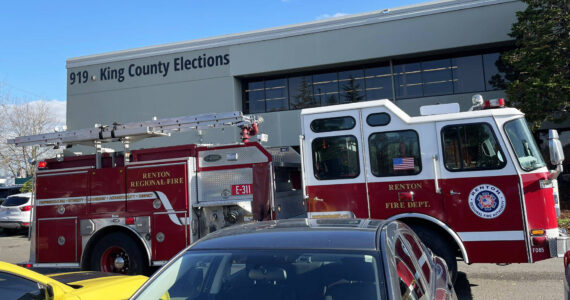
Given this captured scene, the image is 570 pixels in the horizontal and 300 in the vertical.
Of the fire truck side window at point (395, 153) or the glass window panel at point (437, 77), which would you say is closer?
the fire truck side window at point (395, 153)

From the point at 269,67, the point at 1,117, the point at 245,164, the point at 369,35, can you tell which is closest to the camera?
the point at 245,164

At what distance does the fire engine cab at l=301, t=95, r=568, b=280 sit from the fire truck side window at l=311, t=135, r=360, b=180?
0.01 meters

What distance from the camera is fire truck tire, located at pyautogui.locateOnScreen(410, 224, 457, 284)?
561 centimetres

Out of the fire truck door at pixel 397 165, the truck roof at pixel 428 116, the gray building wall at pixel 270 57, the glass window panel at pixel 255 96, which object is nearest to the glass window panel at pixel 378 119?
the fire truck door at pixel 397 165

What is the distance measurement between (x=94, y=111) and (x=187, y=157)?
57.4 ft

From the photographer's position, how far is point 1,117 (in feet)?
102

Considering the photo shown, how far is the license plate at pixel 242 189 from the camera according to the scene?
687cm

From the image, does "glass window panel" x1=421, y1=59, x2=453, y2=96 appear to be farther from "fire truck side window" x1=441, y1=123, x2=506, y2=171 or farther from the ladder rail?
"fire truck side window" x1=441, y1=123, x2=506, y2=171

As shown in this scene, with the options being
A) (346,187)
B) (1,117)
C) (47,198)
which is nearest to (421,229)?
(346,187)

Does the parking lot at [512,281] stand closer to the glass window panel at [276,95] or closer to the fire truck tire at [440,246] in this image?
the fire truck tire at [440,246]

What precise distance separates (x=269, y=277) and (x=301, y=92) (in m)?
18.5

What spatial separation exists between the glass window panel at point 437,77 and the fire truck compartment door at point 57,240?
15786 mm

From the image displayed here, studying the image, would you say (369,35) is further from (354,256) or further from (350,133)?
(354,256)

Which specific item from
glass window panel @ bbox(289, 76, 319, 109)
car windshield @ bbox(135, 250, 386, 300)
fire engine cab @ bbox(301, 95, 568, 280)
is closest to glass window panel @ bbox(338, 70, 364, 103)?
glass window panel @ bbox(289, 76, 319, 109)
